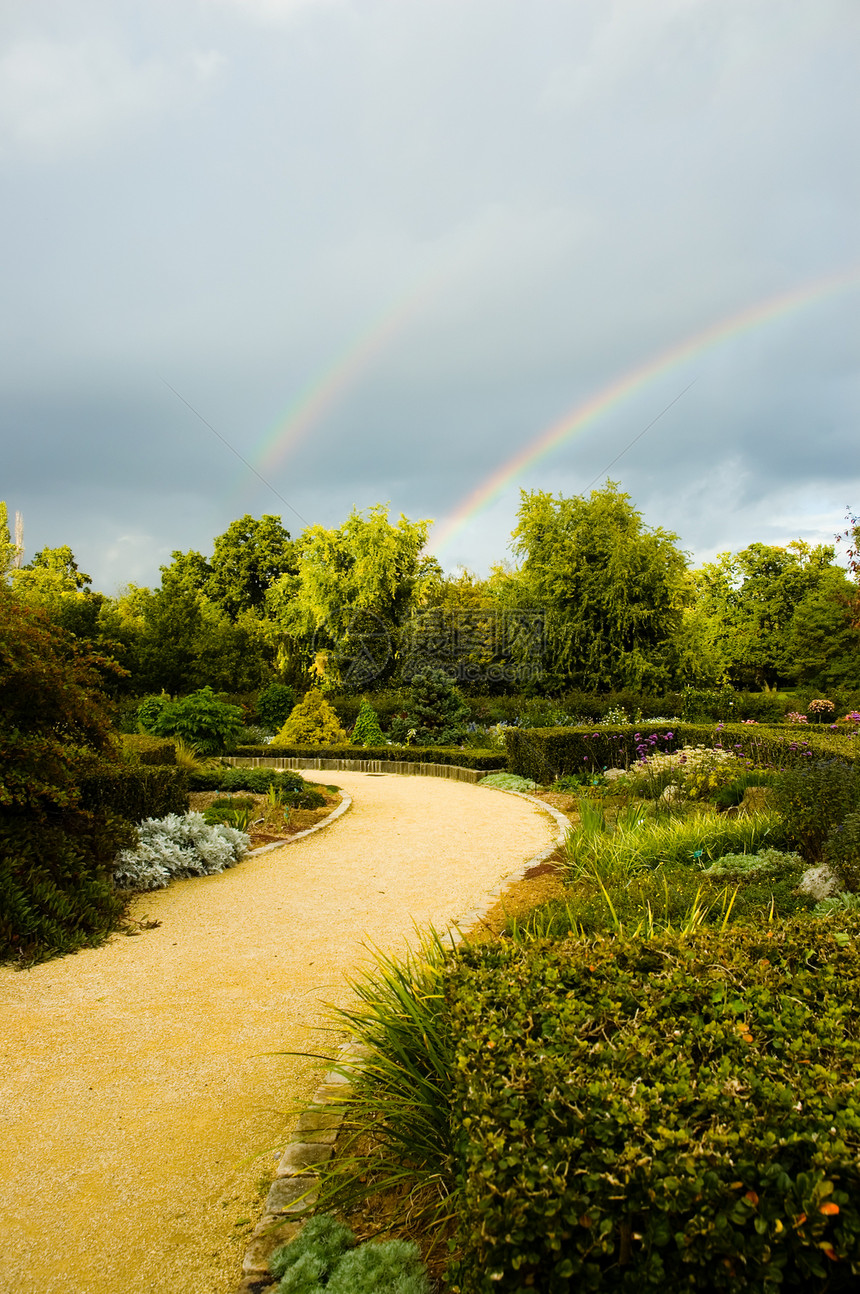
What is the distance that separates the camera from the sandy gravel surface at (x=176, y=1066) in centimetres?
225

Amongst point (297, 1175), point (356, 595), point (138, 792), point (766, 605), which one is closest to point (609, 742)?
point (138, 792)

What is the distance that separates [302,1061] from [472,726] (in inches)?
613

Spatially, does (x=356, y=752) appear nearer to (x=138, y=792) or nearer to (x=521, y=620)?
(x=521, y=620)

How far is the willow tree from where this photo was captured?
89.5ft

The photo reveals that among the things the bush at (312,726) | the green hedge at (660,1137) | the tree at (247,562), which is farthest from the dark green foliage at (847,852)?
the tree at (247,562)

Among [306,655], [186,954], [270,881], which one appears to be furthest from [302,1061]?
[306,655]

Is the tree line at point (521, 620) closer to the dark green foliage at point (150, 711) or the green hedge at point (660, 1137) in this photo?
the dark green foliage at point (150, 711)

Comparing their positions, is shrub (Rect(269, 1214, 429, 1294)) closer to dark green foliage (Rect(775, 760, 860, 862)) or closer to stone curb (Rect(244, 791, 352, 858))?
dark green foliage (Rect(775, 760, 860, 862))

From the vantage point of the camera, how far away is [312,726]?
19.4 m

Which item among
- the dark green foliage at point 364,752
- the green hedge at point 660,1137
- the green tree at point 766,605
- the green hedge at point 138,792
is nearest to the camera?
the green hedge at point 660,1137

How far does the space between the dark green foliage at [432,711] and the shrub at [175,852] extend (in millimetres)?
11183

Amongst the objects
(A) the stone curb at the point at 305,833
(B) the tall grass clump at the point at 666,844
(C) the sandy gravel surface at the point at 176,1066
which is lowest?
(C) the sandy gravel surface at the point at 176,1066

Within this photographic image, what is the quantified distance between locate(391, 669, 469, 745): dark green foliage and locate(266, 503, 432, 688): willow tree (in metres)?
7.72

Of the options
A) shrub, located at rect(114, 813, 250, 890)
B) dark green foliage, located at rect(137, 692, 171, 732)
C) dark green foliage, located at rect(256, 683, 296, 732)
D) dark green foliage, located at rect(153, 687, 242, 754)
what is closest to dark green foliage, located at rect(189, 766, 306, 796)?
dark green foliage, located at rect(153, 687, 242, 754)
